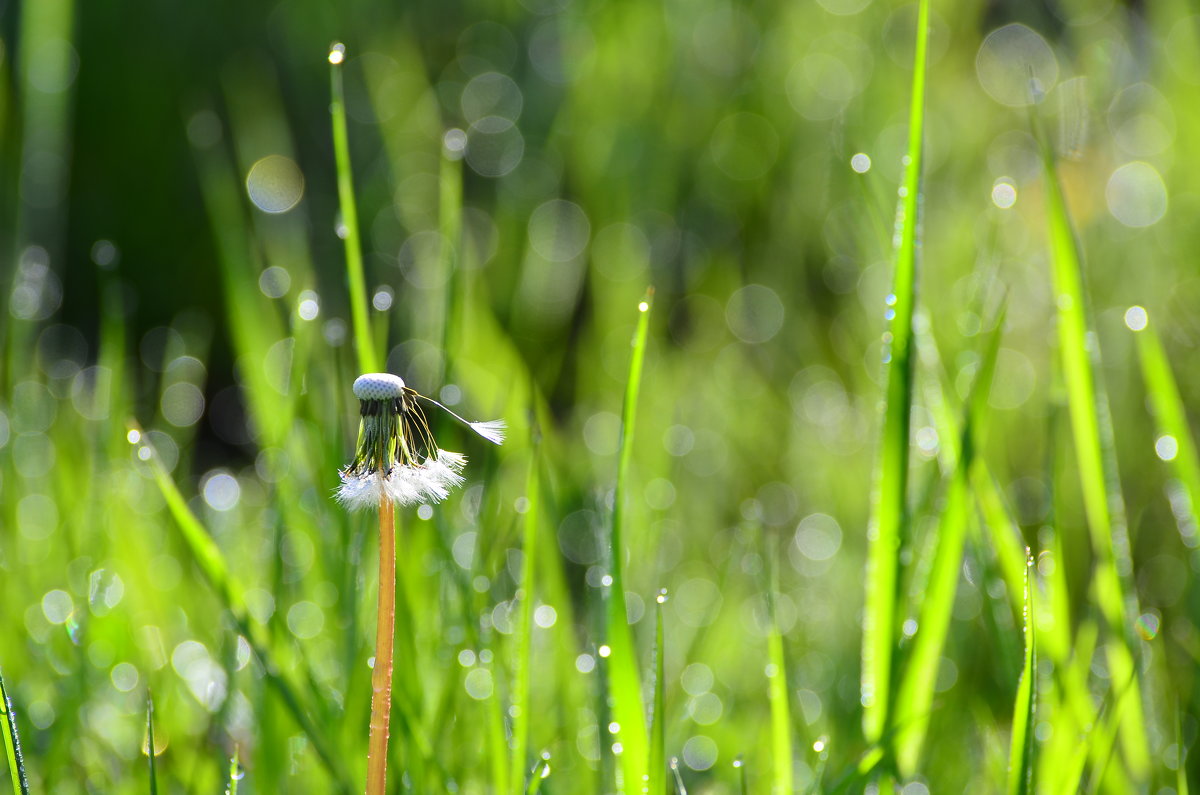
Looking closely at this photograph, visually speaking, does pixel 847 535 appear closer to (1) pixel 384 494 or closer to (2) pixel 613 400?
(2) pixel 613 400

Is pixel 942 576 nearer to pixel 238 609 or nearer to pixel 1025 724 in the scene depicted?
pixel 1025 724

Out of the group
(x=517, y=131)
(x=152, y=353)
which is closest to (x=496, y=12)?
(x=517, y=131)

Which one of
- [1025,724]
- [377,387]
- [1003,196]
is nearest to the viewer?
[377,387]

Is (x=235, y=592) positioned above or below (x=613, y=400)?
below

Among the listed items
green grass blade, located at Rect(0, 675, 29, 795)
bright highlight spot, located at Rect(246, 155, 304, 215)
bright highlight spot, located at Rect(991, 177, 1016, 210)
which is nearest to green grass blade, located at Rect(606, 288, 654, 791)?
green grass blade, located at Rect(0, 675, 29, 795)

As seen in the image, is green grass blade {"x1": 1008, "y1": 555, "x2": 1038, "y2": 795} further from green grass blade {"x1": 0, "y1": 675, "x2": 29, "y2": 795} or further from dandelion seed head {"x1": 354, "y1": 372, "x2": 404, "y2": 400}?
green grass blade {"x1": 0, "y1": 675, "x2": 29, "y2": 795}

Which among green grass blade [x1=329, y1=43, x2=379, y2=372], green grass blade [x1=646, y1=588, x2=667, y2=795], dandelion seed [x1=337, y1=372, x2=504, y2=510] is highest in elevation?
green grass blade [x1=329, y1=43, x2=379, y2=372]

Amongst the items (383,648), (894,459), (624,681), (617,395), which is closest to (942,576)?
(894,459)
